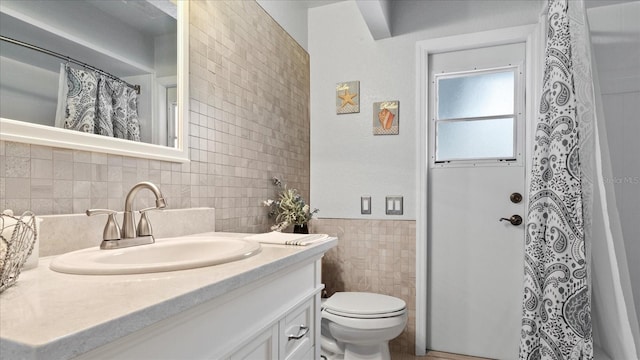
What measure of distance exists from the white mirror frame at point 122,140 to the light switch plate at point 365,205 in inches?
53.1

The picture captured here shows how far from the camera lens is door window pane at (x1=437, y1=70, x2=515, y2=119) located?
7.32 ft

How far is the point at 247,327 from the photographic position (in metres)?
0.85

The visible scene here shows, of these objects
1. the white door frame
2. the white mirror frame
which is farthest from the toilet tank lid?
the white mirror frame

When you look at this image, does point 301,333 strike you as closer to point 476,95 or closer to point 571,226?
point 571,226

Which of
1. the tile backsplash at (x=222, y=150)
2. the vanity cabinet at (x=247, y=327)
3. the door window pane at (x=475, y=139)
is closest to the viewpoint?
the vanity cabinet at (x=247, y=327)

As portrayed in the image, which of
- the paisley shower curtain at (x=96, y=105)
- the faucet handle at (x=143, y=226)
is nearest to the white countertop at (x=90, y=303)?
the faucet handle at (x=143, y=226)

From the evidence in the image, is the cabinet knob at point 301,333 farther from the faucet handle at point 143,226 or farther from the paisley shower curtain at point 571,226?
the paisley shower curtain at point 571,226

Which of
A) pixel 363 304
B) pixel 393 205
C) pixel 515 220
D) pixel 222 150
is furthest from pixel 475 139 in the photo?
pixel 222 150

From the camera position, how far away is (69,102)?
1.02 metres

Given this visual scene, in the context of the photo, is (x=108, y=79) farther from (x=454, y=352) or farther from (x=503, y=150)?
(x=454, y=352)

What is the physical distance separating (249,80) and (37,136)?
3.66 ft

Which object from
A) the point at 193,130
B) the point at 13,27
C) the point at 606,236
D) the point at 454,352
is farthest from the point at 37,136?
the point at 454,352

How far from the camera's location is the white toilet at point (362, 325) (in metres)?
1.86

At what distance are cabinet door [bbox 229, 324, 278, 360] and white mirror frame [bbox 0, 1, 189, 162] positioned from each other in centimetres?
73
